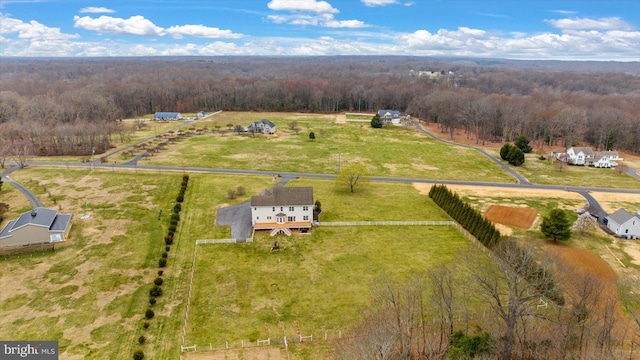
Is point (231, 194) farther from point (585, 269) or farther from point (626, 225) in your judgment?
point (626, 225)

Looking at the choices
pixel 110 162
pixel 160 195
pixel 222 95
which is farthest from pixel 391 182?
pixel 222 95

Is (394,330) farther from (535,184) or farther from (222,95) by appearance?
(222,95)

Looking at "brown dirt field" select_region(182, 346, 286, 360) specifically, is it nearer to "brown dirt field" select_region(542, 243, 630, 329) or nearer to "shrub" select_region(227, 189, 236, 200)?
"brown dirt field" select_region(542, 243, 630, 329)

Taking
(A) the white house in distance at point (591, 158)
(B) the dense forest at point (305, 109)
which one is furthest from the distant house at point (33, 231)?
(A) the white house in distance at point (591, 158)

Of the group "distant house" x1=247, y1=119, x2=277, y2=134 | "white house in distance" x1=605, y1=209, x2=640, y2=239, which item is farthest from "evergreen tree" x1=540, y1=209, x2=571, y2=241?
"distant house" x1=247, y1=119, x2=277, y2=134

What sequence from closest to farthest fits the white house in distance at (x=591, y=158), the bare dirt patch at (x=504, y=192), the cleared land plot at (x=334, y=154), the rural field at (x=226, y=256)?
the rural field at (x=226, y=256) → the bare dirt patch at (x=504, y=192) → the cleared land plot at (x=334, y=154) → the white house in distance at (x=591, y=158)

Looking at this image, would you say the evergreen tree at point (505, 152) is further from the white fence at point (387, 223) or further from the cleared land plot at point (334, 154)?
the white fence at point (387, 223)

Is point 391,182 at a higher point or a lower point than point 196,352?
higher
